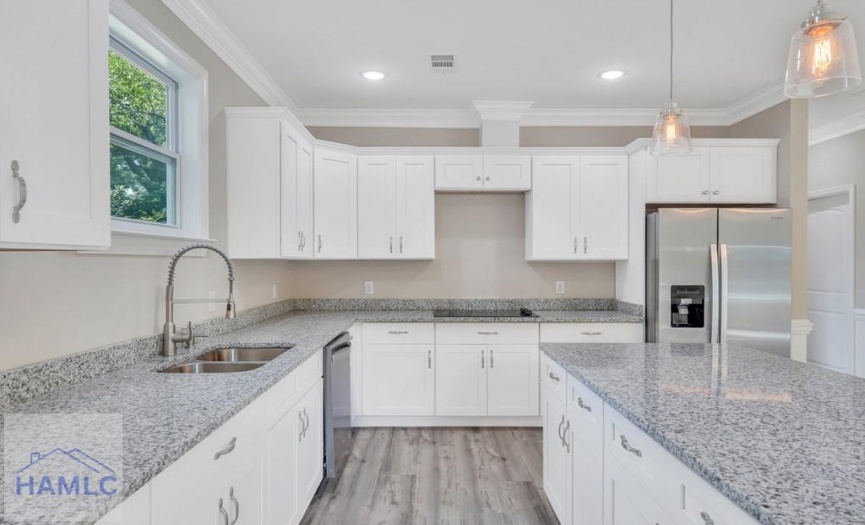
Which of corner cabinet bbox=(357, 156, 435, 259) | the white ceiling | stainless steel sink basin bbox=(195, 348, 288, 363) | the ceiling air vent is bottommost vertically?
stainless steel sink basin bbox=(195, 348, 288, 363)

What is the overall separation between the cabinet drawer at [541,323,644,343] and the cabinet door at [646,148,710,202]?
1.03m

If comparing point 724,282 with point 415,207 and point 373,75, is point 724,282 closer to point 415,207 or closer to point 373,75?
point 415,207

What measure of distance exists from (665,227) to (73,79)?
332cm

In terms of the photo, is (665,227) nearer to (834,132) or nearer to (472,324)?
(472,324)

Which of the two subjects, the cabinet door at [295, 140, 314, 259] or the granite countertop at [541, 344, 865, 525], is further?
the cabinet door at [295, 140, 314, 259]

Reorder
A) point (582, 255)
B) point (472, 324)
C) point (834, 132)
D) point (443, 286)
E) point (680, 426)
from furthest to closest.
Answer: point (834, 132) < point (443, 286) < point (582, 255) < point (472, 324) < point (680, 426)

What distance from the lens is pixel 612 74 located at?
10.2 feet

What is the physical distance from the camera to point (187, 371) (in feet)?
6.34

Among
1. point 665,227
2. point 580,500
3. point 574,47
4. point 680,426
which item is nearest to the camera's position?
point 680,426

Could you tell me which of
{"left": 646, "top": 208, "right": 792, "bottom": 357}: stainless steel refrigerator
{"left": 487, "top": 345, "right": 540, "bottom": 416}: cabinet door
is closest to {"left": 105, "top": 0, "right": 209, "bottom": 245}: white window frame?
{"left": 487, "top": 345, "right": 540, "bottom": 416}: cabinet door

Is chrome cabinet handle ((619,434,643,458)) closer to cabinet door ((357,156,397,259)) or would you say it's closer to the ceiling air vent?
the ceiling air vent

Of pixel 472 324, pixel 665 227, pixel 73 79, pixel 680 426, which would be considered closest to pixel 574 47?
pixel 665 227

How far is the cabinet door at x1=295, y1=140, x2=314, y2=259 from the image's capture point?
3119mm

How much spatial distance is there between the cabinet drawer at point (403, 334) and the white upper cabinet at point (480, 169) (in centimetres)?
121
